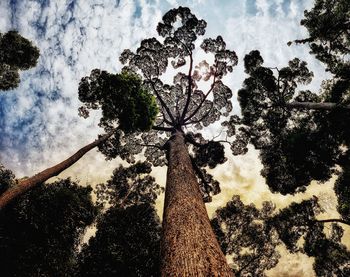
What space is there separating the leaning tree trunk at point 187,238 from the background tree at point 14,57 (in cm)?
1440

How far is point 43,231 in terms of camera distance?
14.0 metres

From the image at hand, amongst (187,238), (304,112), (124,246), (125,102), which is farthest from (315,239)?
(187,238)

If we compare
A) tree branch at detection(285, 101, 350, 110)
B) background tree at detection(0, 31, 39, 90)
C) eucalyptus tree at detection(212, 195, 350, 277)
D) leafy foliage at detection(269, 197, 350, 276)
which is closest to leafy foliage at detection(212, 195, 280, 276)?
eucalyptus tree at detection(212, 195, 350, 277)

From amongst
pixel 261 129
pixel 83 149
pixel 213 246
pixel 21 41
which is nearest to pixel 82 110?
pixel 83 149

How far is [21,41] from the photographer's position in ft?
52.9

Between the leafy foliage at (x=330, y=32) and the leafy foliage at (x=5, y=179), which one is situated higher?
the leafy foliage at (x=330, y=32)

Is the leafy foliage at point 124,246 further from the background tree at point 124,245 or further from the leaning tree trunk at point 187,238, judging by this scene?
the leaning tree trunk at point 187,238

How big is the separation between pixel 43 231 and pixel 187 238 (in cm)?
1264

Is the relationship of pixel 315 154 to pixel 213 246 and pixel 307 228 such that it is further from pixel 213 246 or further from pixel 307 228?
pixel 213 246

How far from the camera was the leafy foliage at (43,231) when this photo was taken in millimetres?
12891

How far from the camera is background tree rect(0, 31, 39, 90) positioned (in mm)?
15844

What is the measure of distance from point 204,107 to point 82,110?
853 cm

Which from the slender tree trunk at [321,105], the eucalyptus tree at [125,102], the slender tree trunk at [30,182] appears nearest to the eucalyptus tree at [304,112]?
the slender tree trunk at [321,105]

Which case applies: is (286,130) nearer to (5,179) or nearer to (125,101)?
(125,101)
